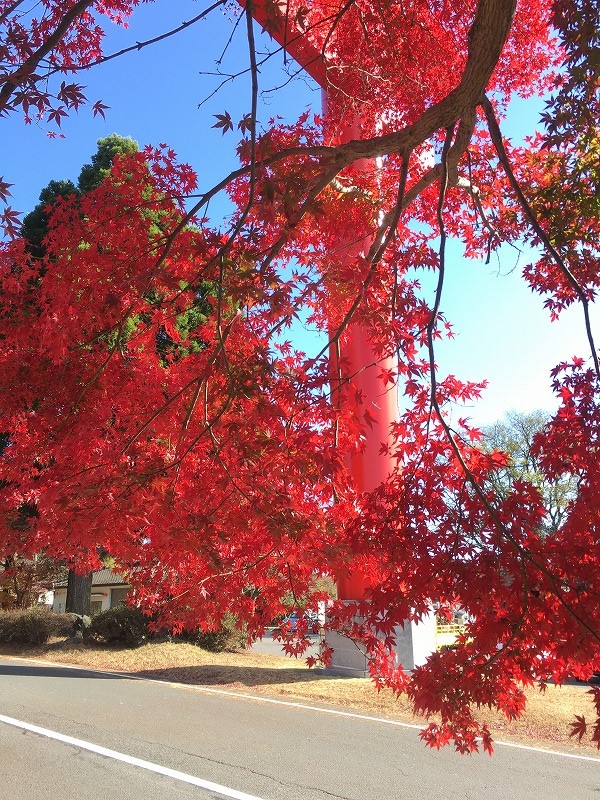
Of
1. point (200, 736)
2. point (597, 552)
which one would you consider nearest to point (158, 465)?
point (597, 552)

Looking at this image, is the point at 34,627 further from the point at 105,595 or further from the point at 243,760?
the point at 105,595

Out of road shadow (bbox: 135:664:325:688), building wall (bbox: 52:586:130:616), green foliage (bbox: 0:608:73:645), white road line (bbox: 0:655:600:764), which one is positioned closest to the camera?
white road line (bbox: 0:655:600:764)

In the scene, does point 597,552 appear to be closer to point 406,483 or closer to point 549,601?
point 549,601

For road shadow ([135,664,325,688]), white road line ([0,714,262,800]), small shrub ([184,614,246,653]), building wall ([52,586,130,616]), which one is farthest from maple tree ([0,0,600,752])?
building wall ([52,586,130,616])

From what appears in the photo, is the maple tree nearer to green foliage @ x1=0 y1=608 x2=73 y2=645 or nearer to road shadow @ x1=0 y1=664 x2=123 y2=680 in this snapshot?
road shadow @ x1=0 y1=664 x2=123 y2=680

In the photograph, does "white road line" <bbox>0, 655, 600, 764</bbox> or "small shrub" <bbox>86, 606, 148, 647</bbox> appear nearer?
"white road line" <bbox>0, 655, 600, 764</bbox>

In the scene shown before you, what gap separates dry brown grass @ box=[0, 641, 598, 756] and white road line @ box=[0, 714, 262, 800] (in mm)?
4279

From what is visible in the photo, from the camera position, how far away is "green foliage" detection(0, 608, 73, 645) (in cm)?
1986

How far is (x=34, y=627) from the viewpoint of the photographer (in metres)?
19.9

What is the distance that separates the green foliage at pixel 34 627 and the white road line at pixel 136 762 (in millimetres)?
11830

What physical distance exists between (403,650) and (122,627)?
8667 millimetres

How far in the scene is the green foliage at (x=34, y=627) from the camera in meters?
19.9

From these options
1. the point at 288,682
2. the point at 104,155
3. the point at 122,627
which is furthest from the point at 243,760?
the point at 104,155

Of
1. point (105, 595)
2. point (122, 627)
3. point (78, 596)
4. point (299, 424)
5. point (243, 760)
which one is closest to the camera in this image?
point (299, 424)
